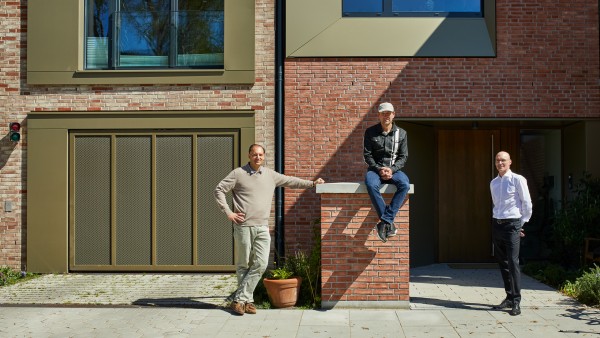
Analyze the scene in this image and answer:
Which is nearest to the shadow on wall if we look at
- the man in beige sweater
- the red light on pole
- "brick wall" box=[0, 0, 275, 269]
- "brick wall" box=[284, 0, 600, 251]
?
the man in beige sweater

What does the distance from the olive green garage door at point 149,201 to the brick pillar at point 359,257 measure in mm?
3592

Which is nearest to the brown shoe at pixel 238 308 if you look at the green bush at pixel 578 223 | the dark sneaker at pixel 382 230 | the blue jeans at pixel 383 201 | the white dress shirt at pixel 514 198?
the dark sneaker at pixel 382 230

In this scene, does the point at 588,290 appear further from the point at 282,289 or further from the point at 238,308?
the point at 238,308

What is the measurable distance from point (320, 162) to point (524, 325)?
494 cm

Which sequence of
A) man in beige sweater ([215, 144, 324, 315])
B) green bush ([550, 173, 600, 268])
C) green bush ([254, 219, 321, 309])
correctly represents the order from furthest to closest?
green bush ([550, 173, 600, 268])
green bush ([254, 219, 321, 309])
man in beige sweater ([215, 144, 324, 315])

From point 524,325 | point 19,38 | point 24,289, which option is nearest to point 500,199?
point 524,325

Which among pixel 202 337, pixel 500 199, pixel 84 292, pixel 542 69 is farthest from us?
pixel 542 69

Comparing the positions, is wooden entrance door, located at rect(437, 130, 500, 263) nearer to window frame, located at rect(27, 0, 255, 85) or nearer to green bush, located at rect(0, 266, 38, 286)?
window frame, located at rect(27, 0, 255, 85)

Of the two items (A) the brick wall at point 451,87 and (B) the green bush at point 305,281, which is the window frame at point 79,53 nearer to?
(A) the brick wall at point 451,87

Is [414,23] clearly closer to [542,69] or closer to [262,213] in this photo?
[542,69]

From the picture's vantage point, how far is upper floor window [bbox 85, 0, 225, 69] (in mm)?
12078

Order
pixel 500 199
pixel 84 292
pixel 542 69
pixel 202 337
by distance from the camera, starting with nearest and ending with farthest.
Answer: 1. pixel 202 337
2. pixel 500 199
3. pixel 84 292
4. pixel 542 69

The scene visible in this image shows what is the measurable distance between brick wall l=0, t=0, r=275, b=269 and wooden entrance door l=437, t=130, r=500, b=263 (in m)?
3.48

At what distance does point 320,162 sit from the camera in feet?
38.5
